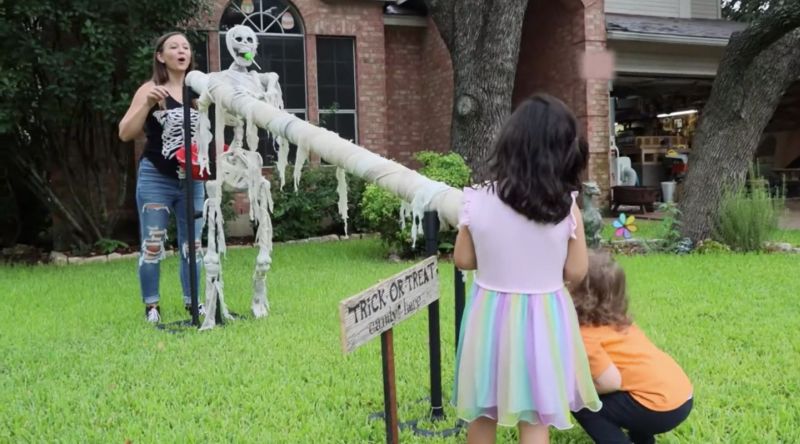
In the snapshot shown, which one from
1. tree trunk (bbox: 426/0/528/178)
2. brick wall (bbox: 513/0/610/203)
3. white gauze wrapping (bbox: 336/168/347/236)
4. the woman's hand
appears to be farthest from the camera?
brick wall (bbox: 513/0/610/203)

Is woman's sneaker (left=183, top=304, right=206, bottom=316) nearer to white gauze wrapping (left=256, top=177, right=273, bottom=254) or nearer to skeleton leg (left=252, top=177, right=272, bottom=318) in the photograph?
skeleton leg (left=252, top=177, right=272, bottom=318)

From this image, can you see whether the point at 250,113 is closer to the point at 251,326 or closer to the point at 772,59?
the point at 251,326

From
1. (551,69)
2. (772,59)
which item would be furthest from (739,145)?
(551,69)

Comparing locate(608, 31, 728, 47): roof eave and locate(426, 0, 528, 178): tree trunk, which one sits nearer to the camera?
locate(426, 0, 528, 178): tree trunk

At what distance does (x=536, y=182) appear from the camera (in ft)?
6.64

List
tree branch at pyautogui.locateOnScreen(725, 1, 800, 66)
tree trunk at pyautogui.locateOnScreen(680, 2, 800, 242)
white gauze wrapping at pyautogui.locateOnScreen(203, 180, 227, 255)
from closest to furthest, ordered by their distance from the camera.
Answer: white gauze wrapping at pyautogui.locateOnScreen(203, 180, 227, 255) < tree branch at pyautogui.locateOnScreen(725, 1, 800, 66) < tree trunk at pyautogui.locateOnScreen(680, 2, 800, 242)

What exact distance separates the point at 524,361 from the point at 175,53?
3.27 metres

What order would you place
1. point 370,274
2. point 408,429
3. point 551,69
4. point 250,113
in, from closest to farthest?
point 408,429
point 250,113
point 370,274
point 551,69

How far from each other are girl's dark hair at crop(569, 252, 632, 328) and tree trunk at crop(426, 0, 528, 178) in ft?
19.9

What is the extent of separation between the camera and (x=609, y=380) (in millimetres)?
2357

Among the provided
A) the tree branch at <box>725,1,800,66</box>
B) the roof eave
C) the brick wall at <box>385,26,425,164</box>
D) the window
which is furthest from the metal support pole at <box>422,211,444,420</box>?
the roof eave

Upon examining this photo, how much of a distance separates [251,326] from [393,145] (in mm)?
9055

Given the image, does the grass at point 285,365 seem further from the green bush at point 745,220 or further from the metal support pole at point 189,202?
the green bush at point 745,220

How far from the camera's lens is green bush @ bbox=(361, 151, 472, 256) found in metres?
7.57
